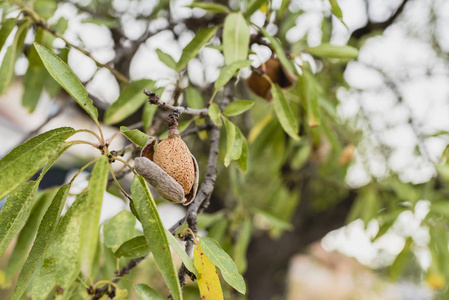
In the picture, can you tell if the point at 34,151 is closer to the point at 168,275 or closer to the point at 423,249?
the point at 168,275

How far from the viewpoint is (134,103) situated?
2.88ft

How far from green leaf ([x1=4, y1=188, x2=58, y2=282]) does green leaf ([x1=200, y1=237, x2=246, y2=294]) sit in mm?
418

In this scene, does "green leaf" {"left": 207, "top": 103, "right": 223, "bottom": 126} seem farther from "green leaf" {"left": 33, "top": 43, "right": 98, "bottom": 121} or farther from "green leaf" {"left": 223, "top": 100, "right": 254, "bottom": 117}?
"green leaf" {"left": 33, "top": 43, "right": 98, "bottom": 121}

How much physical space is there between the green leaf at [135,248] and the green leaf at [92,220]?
192 millimetres

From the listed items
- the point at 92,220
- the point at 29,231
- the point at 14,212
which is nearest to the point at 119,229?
the point at 29,231

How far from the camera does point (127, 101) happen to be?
0.88 meters

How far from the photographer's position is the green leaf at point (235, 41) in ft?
2.34

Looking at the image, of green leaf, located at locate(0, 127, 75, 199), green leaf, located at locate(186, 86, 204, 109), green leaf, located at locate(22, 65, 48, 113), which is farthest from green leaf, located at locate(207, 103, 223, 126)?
green leaf, located at locate(22, 65, 48, 113)

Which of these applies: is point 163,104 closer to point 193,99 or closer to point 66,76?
point 66,76

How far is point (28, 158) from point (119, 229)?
35 cm

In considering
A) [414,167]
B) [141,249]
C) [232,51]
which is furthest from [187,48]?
[414,167]

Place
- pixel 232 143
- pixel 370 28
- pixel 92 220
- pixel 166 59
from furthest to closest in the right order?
pixel 370 28
pixel 166 59
pixel 232 143
pixel 92 220

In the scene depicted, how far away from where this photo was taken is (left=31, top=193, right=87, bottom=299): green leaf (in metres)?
0.41

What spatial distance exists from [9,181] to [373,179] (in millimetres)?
1749
